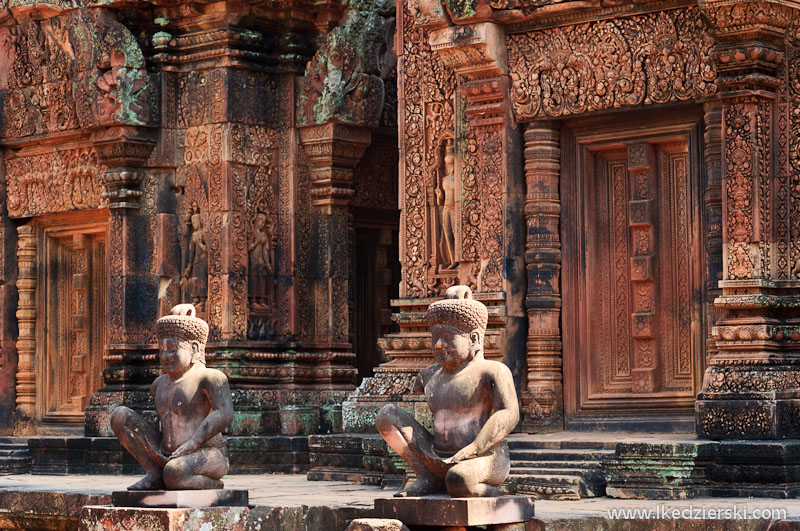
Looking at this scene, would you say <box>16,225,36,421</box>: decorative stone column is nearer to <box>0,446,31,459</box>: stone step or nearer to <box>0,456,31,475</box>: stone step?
<box>0,446,31,459</box>: stone step

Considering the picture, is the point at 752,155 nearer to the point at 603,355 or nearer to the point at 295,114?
the point at 603,355

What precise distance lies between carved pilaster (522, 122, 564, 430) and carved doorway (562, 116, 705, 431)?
0.35ft

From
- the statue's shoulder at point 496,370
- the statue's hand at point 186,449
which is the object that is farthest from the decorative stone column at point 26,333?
the statue's shoulder at point 496,370

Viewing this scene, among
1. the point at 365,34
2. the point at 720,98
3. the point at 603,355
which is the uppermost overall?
the point at 365,34

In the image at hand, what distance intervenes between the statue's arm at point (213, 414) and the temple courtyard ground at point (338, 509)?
2.05 feet

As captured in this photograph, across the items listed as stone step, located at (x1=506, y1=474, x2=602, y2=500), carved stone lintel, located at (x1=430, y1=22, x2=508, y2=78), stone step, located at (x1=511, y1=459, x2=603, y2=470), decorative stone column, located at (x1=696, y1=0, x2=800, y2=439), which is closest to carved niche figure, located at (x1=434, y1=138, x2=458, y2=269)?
carved stone lintel, located at (x1=430, y1=22, x2=508, y2=78)

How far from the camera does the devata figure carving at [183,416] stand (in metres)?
12.2

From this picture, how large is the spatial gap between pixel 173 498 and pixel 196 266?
692 cm

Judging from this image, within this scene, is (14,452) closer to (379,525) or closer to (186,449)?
(186,449)

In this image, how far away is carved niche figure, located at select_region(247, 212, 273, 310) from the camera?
1848 cm

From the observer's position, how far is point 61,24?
1928cm

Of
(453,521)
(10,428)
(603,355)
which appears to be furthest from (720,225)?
(10,428)

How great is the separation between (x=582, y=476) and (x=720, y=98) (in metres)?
3.32

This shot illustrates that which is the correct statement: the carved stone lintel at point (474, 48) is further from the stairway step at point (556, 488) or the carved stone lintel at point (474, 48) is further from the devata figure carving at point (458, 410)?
the devata figure carving at point (458, 410)
